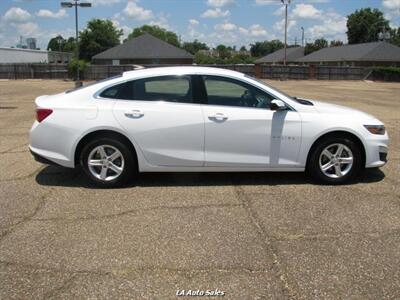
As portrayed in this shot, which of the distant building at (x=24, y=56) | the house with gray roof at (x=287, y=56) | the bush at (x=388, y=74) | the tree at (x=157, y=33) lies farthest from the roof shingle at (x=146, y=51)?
the tree at (x=157, y=33)

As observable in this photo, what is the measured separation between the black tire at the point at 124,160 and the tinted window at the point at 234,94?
4.10ft

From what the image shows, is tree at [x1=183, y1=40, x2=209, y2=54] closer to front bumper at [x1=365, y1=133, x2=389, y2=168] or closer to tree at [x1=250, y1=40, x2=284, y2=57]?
tree at [x1=250, y1=40, x2=284, y2=57]

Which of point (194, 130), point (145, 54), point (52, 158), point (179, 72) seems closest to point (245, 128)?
point (194, 130)

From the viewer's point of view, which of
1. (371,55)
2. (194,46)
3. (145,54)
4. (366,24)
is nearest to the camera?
(371,55)

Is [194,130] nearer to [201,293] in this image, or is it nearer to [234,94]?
[234,94]

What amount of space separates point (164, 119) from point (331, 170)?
7.48 ft

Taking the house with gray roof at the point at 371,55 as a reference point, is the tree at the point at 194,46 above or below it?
above

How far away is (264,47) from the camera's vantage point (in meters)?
144

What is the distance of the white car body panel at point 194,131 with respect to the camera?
550 cm

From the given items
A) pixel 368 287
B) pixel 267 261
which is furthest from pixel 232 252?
pixel 368 287

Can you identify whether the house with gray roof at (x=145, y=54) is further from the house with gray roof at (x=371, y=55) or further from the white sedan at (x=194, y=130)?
the white sedan at (x=194, y=130)

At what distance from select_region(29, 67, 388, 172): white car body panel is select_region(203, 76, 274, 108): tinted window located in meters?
0.08

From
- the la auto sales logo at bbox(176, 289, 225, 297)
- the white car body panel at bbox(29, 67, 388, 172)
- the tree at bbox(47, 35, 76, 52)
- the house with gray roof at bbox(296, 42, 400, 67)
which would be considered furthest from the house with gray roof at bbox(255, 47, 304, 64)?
the la auto sales logo at bbox(176, 289, 225, 297)

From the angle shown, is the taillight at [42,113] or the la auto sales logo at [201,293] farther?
the taillight at [42,113]
